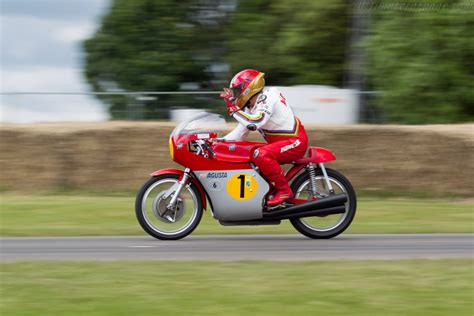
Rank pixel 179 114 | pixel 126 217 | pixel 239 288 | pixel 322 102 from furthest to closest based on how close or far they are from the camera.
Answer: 1. pixel 322 102
2. pixel 179 114
3. pixel 126 217
4. pixel 239 288

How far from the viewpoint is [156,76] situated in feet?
94.6

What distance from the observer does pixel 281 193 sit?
9.67 m

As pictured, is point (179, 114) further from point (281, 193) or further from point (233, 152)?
point (281, 193)

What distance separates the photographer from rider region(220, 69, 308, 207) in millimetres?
9492

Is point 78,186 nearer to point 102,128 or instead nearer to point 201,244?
point 102,128

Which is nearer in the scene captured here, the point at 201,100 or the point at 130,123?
the point at 130,123

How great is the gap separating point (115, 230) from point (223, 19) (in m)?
20.5

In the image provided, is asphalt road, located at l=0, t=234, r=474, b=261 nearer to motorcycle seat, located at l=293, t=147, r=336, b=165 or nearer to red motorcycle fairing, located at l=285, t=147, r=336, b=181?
red motorcycle fairing, located at l=285, t=147, r=336, b=181

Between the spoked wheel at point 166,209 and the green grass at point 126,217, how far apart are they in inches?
28.0

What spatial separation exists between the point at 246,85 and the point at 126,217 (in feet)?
11.0

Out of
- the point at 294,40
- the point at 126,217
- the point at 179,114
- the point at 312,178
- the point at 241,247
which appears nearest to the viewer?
the point at 241,247

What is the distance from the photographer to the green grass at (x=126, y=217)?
10664mm

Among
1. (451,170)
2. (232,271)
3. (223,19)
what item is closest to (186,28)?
(223,19)

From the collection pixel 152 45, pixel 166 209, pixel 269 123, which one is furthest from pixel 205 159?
pixel 152 45
